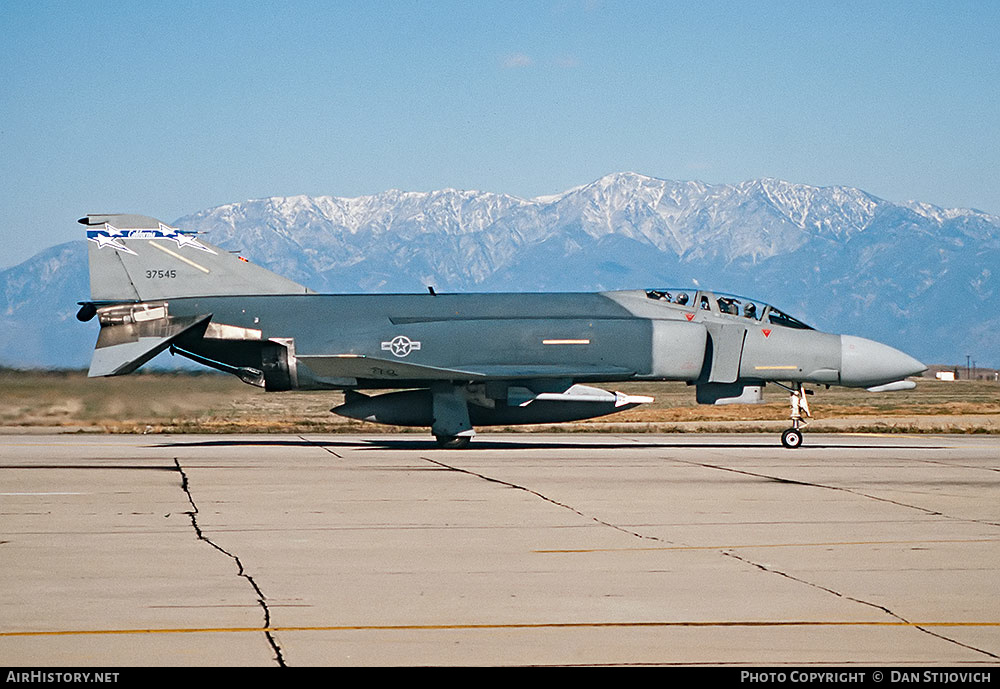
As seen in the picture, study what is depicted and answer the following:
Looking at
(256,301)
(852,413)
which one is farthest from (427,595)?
(852,413)

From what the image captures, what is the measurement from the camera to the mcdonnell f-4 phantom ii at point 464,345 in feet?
78.0

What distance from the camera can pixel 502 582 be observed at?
9.41m

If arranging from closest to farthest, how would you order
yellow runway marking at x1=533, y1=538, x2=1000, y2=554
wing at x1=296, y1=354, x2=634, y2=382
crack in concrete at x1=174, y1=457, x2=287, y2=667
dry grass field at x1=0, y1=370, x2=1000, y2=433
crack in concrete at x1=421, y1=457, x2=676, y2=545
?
crack in concrete at x1=174, y1=457, x2=287, y2=667, yellow runway marking at x1=533, y1=538, x2=1000, y2=554, crack in concrete at x1=421, y1=457, x2=676, y2=545, wing at x1=296, y1=354, x2=634, y2=382, dry grass field at x1=0, y1=370, x2=1000, y2=433

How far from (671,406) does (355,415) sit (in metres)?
23.3

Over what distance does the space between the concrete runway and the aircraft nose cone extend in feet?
14.7

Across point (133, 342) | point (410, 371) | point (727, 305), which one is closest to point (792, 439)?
point (727, 305)

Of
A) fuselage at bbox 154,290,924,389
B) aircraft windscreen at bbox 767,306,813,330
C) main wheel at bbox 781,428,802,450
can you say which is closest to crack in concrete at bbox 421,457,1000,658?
fuselage at bbox 154,290,924,389

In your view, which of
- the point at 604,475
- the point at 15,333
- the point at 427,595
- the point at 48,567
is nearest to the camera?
the point at 427,595

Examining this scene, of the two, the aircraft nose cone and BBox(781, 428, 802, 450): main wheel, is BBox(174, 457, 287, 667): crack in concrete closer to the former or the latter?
BBox(781, 428, 802, 450): main wheel

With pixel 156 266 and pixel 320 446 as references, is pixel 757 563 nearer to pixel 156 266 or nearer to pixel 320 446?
pixel 320 446

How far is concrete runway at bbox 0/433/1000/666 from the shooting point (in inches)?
289

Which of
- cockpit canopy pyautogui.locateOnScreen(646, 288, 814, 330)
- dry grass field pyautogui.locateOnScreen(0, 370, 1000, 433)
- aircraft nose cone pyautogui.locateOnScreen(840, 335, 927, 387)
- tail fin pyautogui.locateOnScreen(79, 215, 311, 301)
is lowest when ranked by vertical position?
dry grass field pyautogui.locateOnScreen(0, 370, 1000, 433)
